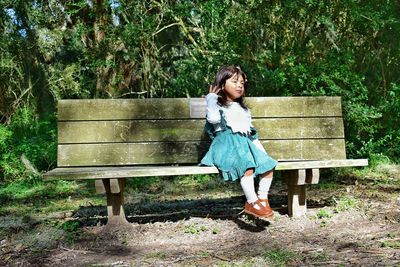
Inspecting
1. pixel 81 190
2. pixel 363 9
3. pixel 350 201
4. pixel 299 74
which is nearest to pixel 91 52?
pixel 81 190

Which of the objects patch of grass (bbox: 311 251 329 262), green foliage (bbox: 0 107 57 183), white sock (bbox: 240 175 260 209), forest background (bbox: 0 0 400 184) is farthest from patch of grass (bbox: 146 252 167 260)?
green foliage (bbox: 0 107 57 183)

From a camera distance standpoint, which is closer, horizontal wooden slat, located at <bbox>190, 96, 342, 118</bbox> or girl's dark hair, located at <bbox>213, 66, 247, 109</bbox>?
girl's dark hair, located at <bbox>213, 66, 247, 109</bbox>

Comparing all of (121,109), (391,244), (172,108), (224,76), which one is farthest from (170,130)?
(391,244)

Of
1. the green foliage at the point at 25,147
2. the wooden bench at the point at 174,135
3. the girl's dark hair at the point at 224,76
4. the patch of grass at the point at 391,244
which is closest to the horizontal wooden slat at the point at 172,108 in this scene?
the wooden bench at the point at 174,135

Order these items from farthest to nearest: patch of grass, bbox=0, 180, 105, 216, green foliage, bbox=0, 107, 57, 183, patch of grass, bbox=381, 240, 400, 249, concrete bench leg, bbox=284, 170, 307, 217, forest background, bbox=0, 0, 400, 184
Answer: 1. green foliage, bbox=0, 107, 57, 183
2. forest background, bbox=0, 0, 400, 184
3. patch of grass, bbox=0, 180, 105, 216
4. concrete bench leg, bbox=284, 170, 307, 217
5. patch of grass, bbox=381, 240, 400, 249

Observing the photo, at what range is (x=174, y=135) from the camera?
4.32 m

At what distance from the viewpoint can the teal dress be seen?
12.3 ft

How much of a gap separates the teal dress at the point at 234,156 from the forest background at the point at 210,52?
218 centimetres

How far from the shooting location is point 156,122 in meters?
4.30

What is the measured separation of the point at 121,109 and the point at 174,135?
20.1 inches

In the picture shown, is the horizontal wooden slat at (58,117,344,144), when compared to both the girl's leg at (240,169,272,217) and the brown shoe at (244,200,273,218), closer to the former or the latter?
the girl's leg at (240,169,272,217)

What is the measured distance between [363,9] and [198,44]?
225 centimetres

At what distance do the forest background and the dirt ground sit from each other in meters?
1.75

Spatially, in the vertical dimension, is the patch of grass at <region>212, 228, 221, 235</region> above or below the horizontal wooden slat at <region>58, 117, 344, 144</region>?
below
